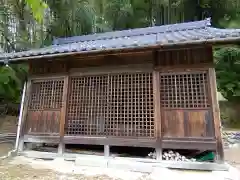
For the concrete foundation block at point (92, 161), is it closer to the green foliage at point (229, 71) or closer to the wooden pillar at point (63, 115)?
the wooden pillar at point (63, 115)

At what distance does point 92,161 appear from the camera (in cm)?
595

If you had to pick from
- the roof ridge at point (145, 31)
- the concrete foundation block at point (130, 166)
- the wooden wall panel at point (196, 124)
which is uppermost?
the roof ridge at point (145, 31)

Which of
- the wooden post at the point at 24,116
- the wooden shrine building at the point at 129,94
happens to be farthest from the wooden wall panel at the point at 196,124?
the wooden post at the point at 24,116

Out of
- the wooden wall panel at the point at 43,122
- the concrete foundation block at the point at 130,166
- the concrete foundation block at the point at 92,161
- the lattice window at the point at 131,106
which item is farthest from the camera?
the wooden wall panel at the point at 43,122

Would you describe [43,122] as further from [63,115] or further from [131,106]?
[131,106]

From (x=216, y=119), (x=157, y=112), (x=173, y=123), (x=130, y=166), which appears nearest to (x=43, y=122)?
(x=130, y=166)

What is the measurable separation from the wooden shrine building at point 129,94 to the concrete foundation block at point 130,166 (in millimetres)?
459

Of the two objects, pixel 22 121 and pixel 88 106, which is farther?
pixel 22 121

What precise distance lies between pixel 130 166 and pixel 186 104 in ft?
6.66

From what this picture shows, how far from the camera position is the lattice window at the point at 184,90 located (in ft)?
18.8

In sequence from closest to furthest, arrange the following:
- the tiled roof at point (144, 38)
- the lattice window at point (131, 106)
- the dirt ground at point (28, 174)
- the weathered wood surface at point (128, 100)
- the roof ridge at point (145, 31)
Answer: the dirt ground at point (28, 174), the tiled roof at point (144, 38), the weathered wood surface at point (128, 100), the lattice window at point (131, 106), the roof ridge at point (145, 31)

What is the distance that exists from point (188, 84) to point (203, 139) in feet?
4.48

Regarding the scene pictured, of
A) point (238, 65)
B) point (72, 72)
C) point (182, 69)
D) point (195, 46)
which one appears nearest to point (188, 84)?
point (182, 69)

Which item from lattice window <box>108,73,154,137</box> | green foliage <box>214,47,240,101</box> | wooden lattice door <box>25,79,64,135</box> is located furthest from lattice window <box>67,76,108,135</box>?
green foliage <box>214,47,240,101</box>
